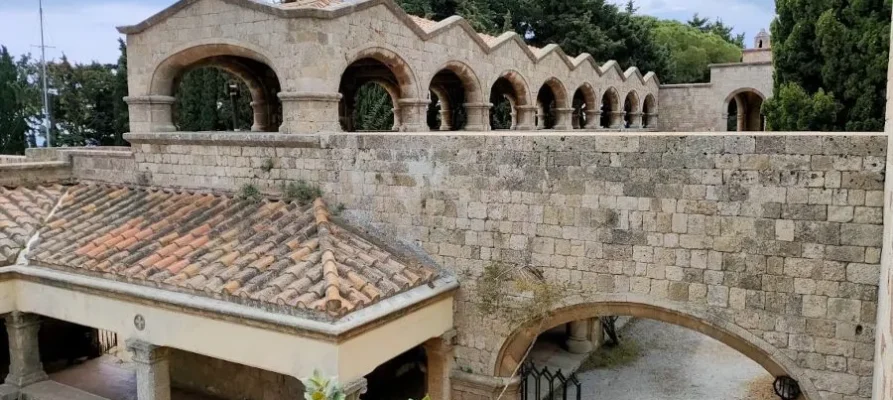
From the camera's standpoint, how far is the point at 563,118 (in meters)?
17.4

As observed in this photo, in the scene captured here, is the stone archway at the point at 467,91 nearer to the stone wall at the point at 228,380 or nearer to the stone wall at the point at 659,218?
the stone wall at the point at 659,218

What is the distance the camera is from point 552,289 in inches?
301

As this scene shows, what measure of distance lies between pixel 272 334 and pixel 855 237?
225 inches

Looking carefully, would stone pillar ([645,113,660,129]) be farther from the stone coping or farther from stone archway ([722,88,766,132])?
the stone coping

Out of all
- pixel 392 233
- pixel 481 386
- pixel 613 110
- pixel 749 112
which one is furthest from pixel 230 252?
pixel 749 112

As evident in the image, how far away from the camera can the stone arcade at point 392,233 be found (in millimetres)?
6336

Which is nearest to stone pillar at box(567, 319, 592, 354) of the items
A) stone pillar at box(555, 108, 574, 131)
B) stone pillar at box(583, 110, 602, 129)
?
stone pillar at box(555, 108, 574, 131)

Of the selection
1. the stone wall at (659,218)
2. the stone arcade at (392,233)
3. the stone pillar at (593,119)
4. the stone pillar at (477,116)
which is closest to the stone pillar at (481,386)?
the stone arcade at (392,233)

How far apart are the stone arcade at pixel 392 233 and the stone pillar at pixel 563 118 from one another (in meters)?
6.25

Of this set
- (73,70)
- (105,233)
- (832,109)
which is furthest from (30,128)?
(832,109)

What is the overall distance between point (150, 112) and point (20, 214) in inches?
95.7

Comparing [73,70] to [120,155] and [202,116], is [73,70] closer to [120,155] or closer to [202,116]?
[202,116]

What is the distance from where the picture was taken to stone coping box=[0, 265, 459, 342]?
21.3 ft

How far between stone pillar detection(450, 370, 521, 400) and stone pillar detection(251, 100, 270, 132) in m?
8.09
